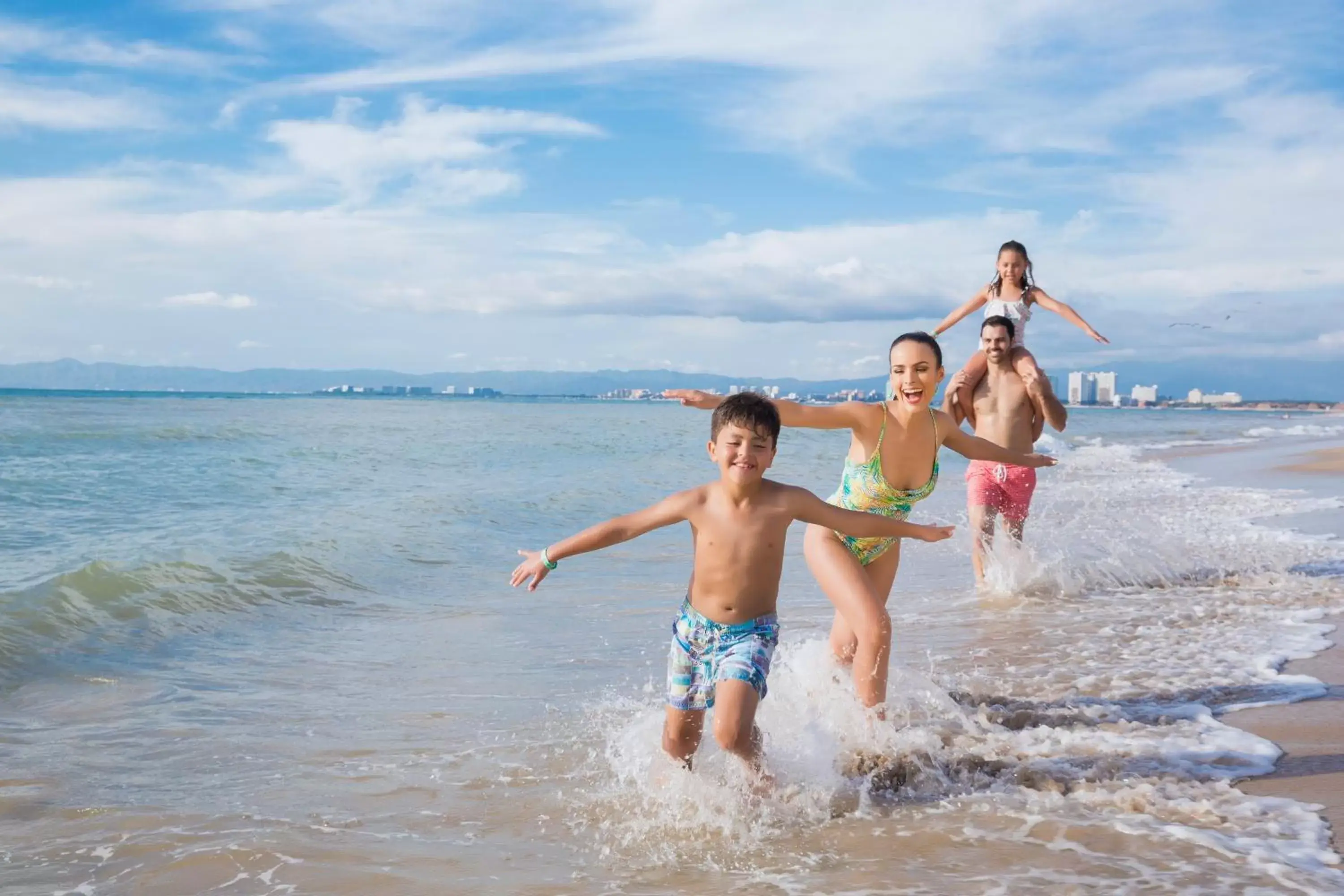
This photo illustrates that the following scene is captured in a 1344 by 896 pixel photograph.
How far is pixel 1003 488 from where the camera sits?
8.37 m

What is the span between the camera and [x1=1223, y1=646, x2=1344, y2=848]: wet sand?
13.6ft

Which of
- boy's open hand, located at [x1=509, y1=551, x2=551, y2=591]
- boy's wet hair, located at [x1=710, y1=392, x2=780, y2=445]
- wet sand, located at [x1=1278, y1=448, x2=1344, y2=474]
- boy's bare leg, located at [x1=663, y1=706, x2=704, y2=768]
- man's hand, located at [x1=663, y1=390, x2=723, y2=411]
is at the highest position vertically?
man's hand, located at [x1=663, y1=390, x2=723, y2=411]

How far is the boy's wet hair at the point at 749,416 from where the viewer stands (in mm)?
4223

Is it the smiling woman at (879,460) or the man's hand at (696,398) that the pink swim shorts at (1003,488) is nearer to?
the smiling woman at (879,460)

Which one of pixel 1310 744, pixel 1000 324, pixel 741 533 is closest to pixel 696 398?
pixel 741 533

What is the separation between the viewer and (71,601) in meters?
8.13

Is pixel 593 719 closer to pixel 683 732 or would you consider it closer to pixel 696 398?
pixel 683 732

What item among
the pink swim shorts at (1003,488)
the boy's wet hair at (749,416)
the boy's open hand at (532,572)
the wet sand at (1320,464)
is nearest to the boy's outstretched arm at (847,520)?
the boy's wet hair at (749,416)

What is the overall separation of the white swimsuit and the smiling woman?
3160mm

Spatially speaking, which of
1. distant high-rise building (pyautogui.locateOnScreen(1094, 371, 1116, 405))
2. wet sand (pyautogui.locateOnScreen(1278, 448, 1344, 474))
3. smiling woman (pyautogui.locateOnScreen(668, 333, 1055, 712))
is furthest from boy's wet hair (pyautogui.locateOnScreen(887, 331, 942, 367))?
distant high-rise building (pyautogui.locateOnScreen(1094, 371, 1116, 405))

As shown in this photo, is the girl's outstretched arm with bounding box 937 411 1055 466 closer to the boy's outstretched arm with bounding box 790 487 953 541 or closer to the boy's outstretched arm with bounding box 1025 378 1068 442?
the boy's outstretched arm with bounding box 790 487 953 541

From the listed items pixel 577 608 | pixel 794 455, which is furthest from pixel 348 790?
pixel 794 455

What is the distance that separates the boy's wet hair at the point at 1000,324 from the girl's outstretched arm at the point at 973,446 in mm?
2609

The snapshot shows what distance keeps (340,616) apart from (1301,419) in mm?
81132
